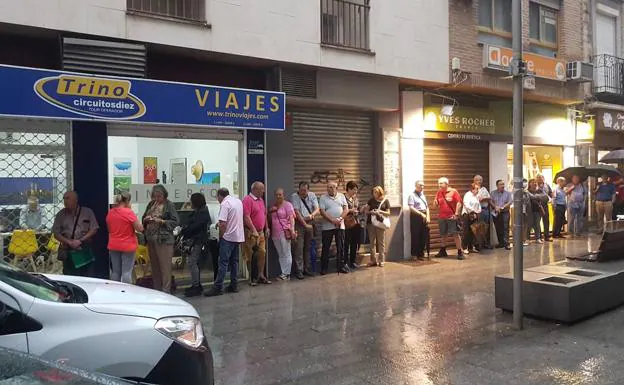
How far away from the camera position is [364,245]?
1191 centimetres

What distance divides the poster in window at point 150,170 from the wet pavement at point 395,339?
2174 mm

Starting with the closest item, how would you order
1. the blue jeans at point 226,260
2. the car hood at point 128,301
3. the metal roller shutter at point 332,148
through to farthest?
the car hood at point 128,301, the blue jeans at point 226,260, the metal roller shutter at point 332,148

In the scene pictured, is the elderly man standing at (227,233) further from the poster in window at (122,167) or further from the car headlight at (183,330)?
the car headlight at (183,330)

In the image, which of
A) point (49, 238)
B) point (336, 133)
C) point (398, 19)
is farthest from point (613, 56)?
point (49, 238)

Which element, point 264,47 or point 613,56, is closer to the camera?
point 264,47

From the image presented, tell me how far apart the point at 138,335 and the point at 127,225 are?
497cm

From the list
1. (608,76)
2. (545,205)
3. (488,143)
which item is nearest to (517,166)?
(488,143)

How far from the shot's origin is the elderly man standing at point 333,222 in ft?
34.2

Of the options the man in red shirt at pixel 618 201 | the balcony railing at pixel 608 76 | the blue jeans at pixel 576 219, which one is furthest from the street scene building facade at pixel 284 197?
the man in red shirt at pixel 618 201

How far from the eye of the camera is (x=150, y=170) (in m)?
9.21

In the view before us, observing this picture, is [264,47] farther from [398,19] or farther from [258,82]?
[398,19]

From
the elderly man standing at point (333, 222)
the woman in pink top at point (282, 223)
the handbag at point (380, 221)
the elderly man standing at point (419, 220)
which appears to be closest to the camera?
the woman in pink top at point (282, 223)

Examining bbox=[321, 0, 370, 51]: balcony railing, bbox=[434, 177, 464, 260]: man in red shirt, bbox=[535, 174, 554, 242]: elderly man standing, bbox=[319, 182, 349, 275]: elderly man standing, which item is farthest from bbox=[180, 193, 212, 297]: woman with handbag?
bbox=[535, 174, 554, 242]: elderly man standing

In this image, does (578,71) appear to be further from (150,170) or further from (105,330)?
(105,330)
